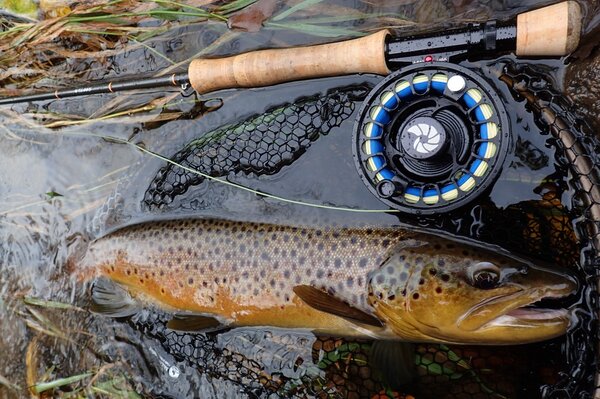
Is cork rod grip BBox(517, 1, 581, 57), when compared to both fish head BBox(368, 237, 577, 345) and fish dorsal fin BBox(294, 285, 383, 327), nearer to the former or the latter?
fish head BBox(368, 237, 577, 345)

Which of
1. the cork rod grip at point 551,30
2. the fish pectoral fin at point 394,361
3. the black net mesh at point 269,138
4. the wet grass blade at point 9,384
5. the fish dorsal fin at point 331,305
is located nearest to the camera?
the cork rod grip at point 551,30

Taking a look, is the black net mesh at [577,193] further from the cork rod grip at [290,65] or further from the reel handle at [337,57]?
the cork rod grip at [290,65]

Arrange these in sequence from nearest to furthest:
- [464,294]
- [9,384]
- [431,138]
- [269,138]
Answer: [431,138] < [464,294] < [269,138] < [9,384]

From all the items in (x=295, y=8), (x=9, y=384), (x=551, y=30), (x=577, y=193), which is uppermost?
(x=295, y=8)

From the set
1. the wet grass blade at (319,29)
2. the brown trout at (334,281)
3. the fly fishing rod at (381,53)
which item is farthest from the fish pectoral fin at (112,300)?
the wet grass blade at (319,29)

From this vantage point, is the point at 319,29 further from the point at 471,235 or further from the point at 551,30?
the point at 471,235

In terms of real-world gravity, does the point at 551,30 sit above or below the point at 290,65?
above

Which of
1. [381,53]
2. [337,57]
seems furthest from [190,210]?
[381,53]

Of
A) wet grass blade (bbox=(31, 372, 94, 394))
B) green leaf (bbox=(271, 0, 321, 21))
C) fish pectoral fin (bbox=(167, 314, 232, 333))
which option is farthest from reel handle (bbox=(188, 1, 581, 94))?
wet grass blade (bbox=(31, 372, 94, 394))
